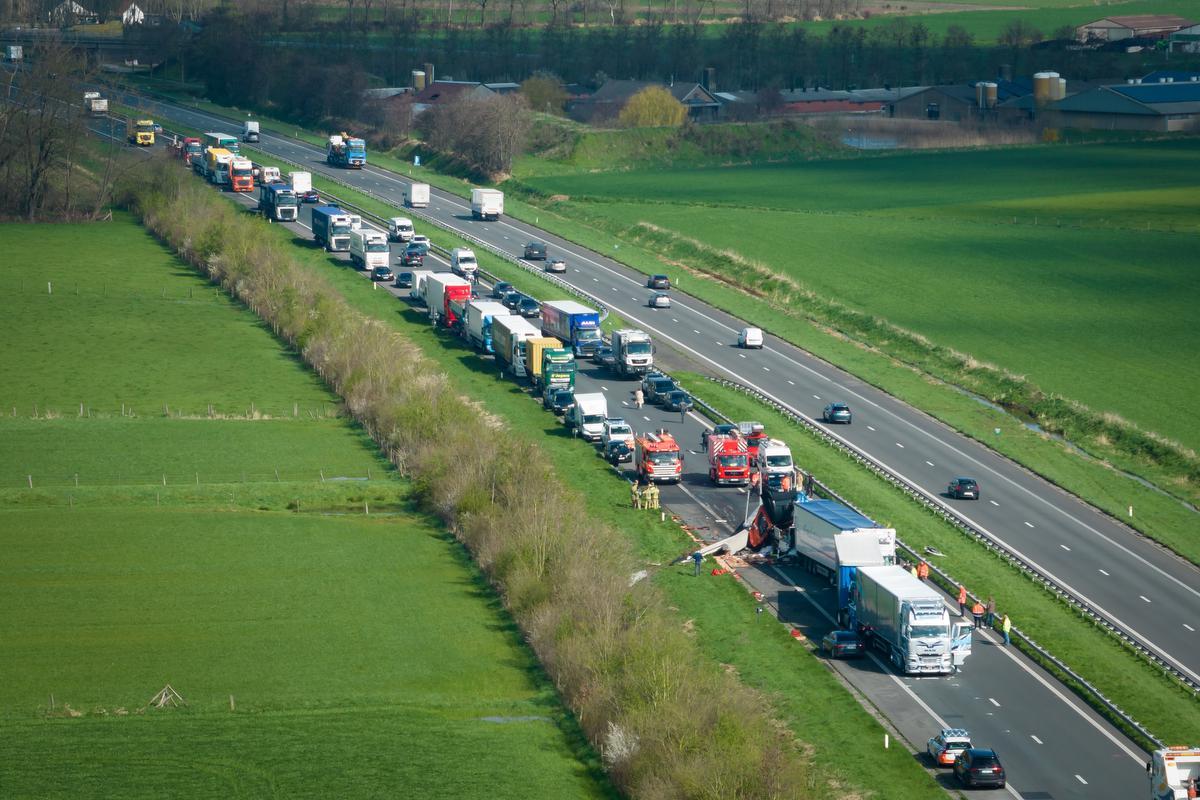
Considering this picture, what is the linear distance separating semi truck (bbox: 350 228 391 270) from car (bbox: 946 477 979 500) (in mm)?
63658

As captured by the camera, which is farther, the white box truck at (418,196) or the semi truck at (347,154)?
the semi truck at (347,154)

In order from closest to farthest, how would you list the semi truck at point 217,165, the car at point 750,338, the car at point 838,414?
the car at point 838,414, the car at point 750,338, the semi truck at point 217,165

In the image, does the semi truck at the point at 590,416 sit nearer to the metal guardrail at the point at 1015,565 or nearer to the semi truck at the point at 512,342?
the metal guardrail at the point at 1015,565

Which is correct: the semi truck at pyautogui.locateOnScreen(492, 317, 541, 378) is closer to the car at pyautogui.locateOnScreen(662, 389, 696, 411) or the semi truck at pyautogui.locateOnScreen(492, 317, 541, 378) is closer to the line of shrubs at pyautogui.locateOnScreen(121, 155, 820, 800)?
the line of shrubs at pyautogui.locateOnScreen(121, 155, 820, 800)

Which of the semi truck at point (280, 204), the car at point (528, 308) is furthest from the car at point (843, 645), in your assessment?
the semi truck at point (280, 204)

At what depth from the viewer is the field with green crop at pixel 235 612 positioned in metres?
51.5

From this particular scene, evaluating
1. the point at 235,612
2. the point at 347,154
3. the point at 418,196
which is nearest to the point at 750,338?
the point at 235,612

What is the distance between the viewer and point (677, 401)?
9694 centimetres

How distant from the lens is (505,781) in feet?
166

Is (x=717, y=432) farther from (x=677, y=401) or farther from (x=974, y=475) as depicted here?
(x=974, y=475)

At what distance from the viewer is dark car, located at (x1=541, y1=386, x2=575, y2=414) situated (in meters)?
95.4

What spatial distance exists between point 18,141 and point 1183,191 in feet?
373

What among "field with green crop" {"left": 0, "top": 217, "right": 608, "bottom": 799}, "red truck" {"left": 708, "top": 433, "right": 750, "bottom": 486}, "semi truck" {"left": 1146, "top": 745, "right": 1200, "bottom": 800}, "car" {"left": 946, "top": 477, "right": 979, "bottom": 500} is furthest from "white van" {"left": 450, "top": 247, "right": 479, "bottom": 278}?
"semi truck" {"left": 1146, "top": 745, "right": 1200, "bottom": 800}

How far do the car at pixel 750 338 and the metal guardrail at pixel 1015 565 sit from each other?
11937 mm
